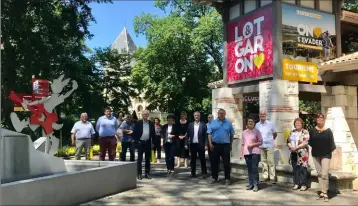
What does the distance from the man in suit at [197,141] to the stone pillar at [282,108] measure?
170 cm

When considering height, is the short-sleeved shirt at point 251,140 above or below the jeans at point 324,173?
above

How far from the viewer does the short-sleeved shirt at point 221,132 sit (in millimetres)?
8734

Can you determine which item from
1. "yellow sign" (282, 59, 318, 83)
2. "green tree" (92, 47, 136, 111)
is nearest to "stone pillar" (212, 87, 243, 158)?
"yellow sign" (282, 59, 318, 83)

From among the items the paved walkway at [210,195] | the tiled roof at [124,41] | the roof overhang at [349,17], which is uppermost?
the tiled roof at [124,41]

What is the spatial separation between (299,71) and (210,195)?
4546mm

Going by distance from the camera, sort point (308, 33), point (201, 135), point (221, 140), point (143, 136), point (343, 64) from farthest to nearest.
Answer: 1. point (308, 33)
2. point (201, 135)
3. point (343, 64)
4. point (143, 136)
5. point (221, 140)

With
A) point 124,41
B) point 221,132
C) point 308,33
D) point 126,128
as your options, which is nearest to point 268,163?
point 221,132

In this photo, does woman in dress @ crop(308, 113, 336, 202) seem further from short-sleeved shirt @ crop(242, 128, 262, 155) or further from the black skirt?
the black skirt

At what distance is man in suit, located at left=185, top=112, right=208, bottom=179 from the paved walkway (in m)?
0.91

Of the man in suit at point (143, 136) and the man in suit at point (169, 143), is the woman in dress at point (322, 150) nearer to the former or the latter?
the man in suit at point (143, 136)

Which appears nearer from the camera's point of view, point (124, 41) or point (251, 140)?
point (251, 140)

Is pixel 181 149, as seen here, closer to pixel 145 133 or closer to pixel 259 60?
pixel 145 133

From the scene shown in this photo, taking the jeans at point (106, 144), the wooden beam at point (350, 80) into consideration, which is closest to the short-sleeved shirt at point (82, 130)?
the jeans at point (106, 144)

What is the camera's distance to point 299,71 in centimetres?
1045
